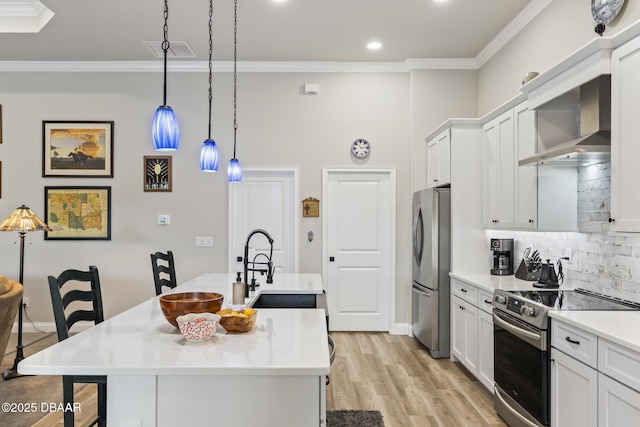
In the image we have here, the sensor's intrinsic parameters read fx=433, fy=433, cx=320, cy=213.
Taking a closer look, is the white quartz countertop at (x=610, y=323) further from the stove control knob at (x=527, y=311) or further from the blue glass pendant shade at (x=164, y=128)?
the blue glass pendant shade at (x=164, y=128)

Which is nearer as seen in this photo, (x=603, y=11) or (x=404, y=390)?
(x=603, y=11)

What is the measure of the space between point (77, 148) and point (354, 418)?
4.45m

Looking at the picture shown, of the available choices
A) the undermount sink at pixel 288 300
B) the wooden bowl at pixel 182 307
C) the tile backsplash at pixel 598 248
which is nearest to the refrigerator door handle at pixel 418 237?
the tile backsplash at pixel 598 248

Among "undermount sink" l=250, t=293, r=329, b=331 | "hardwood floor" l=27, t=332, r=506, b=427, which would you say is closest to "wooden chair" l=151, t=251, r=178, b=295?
"undermount sink" l=250, t=293, r=329, b=331

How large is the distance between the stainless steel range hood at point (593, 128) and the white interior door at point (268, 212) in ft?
10.1

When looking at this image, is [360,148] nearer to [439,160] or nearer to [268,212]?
[439,160]

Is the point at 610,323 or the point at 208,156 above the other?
the point at 208,156

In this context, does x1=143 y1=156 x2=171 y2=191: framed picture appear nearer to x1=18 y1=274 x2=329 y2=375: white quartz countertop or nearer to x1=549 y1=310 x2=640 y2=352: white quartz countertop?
x1=18 y1=274 x2=329 y2=375: white quartz countertop

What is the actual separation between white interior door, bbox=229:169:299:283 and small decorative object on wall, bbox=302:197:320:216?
124mm

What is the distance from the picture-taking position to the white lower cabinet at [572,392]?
81.0 inches

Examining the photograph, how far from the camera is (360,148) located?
522cm

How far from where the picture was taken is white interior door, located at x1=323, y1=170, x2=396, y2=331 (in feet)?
17.2

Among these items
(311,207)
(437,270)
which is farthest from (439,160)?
(311,207)

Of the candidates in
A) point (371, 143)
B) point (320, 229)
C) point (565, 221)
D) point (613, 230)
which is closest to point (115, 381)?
point (613, 230)
